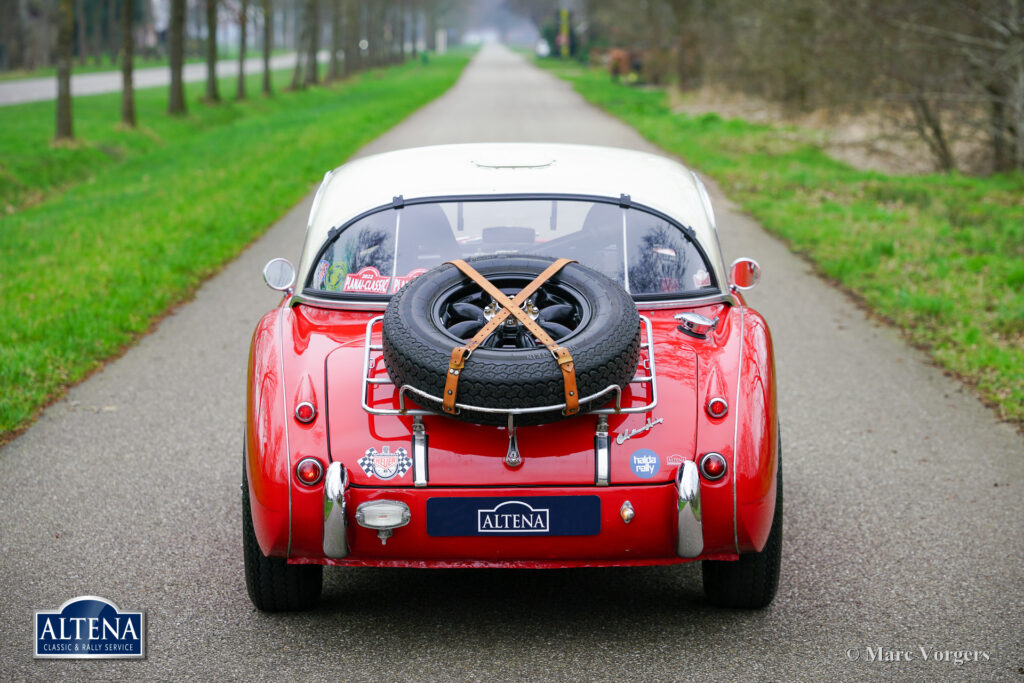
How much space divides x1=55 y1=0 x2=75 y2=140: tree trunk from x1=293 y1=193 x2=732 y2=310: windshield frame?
59.4ft

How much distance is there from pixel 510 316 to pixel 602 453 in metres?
0.53

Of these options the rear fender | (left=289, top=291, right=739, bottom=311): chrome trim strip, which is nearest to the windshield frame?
(left=289, top=291, right=739, bottom=311): chrome trim strip

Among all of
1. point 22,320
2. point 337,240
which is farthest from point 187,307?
point 337,240

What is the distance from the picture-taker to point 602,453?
132 inches

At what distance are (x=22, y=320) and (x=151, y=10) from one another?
71.0 metres

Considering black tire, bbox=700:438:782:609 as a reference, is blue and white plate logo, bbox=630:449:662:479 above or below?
above

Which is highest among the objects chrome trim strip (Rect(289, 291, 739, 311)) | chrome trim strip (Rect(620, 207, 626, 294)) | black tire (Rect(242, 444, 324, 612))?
chrome trim strip (Rect(620, 207, 626, 294))

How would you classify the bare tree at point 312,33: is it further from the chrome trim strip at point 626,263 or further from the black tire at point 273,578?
the black tire at point 273,578

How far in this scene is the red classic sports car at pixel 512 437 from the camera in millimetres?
3314

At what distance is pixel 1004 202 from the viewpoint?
13.6 metres

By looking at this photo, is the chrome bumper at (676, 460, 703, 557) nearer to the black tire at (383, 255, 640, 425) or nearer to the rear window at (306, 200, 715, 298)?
the black tire at (383, 255, 640, 425)

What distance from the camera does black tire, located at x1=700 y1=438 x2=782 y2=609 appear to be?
12.0ft

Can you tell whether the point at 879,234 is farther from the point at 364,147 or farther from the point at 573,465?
the point at 364,147

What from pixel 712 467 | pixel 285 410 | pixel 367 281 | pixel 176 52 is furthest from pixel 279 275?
pixel 176 52
